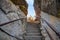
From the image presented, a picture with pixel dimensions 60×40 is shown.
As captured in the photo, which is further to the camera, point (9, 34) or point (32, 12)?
point (32, 12)

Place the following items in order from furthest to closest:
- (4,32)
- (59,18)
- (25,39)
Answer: (25,39) → (4,32) → (59,18)

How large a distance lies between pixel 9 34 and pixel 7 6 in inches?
49.9

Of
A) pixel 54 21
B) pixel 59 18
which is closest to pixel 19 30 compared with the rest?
pixel 54 21

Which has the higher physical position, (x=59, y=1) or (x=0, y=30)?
(x=59, y=1)

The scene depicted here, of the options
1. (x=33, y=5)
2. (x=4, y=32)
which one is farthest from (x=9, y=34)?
(x=33, y=5)

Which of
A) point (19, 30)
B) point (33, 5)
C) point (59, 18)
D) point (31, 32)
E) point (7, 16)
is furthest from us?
point (33, 5)

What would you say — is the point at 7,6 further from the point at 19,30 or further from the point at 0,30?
the point at 0,30

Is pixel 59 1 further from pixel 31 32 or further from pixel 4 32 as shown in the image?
pixel 31 32

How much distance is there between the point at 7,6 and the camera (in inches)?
224

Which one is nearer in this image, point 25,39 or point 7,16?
point 7,16

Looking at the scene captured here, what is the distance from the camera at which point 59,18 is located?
14.4 feet


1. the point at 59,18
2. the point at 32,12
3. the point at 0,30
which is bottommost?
the point at 32,12

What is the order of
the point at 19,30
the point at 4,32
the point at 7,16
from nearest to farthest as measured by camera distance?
the point at 4,32
the point at 7,16
the point at 19,30

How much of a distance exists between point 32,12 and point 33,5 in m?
0.65
